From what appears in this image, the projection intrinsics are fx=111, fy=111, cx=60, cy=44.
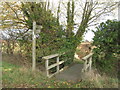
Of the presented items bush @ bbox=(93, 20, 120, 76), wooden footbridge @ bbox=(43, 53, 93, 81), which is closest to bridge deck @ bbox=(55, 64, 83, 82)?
wooden footbridge @ bbox=(43, 53, 93, 81)

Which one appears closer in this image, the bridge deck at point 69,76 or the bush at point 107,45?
the bridge deck at point 69,76

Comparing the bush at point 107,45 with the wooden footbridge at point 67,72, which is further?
the bush at point 107,45

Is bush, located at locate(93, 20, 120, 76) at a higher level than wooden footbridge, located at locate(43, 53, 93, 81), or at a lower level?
higher

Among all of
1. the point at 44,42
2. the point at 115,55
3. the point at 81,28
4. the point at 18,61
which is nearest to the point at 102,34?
the point at 115,55

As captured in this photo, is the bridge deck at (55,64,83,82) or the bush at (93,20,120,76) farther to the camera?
the bush at (93,20,120,76)

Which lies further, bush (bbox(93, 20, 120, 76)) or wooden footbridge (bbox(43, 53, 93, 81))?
bush (bbox(93, 20, 120, 76))

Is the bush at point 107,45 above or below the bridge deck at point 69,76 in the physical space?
above

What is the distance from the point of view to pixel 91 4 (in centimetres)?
691

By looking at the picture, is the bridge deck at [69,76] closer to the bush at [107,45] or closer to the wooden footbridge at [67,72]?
the wooden footbridge at [67,72]

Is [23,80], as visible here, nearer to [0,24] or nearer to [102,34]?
[102,34]

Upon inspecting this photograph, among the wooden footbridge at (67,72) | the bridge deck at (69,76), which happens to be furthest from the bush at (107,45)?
the bridge deck at (69,76)

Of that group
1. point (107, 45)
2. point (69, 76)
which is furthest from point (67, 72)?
point (107, 45)

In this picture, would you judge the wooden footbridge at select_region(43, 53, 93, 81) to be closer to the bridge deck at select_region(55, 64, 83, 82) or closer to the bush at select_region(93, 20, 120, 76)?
the bridge deck at select_region(55, 64, 83, 82)

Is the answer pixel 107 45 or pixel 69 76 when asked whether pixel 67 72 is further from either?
pixel 107 45
